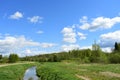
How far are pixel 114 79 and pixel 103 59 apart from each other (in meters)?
62.6

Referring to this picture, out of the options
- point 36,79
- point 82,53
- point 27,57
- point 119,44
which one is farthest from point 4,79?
point 27,57

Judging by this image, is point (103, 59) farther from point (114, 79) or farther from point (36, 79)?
point (114, 79)

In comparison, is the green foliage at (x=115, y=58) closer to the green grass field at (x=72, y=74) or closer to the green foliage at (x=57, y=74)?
the green grass field at (x=72, y=74)

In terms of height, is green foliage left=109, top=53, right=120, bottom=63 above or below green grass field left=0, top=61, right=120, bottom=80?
above

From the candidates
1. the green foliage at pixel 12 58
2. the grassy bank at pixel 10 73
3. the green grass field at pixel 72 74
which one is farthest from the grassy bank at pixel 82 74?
the green foliage at pixel 12 58

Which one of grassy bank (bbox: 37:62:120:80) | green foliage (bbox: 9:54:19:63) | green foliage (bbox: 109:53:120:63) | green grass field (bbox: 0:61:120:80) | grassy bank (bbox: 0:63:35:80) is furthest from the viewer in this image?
green foliage (bbox: 9:54:19:63)

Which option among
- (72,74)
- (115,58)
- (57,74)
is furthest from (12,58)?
(57,74)

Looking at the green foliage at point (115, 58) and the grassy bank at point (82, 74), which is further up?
the green foliage at point (115, 58)

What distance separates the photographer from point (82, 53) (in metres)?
129

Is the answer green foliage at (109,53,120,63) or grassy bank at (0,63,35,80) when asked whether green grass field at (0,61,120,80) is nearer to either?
grassy bank at (0,63,35,80)

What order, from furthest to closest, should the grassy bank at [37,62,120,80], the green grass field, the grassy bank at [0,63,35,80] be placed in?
the grassy bank at [0,63,35,80] → the green grass field → the grassy bank at [37,62,120,80]

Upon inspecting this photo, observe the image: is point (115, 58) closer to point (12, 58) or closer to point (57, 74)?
point (57, 74)

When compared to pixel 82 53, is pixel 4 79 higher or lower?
lower

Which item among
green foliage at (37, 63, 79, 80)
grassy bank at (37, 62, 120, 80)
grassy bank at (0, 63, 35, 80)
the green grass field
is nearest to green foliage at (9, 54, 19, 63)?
grassy bank at (0, 63, 35, 80)
